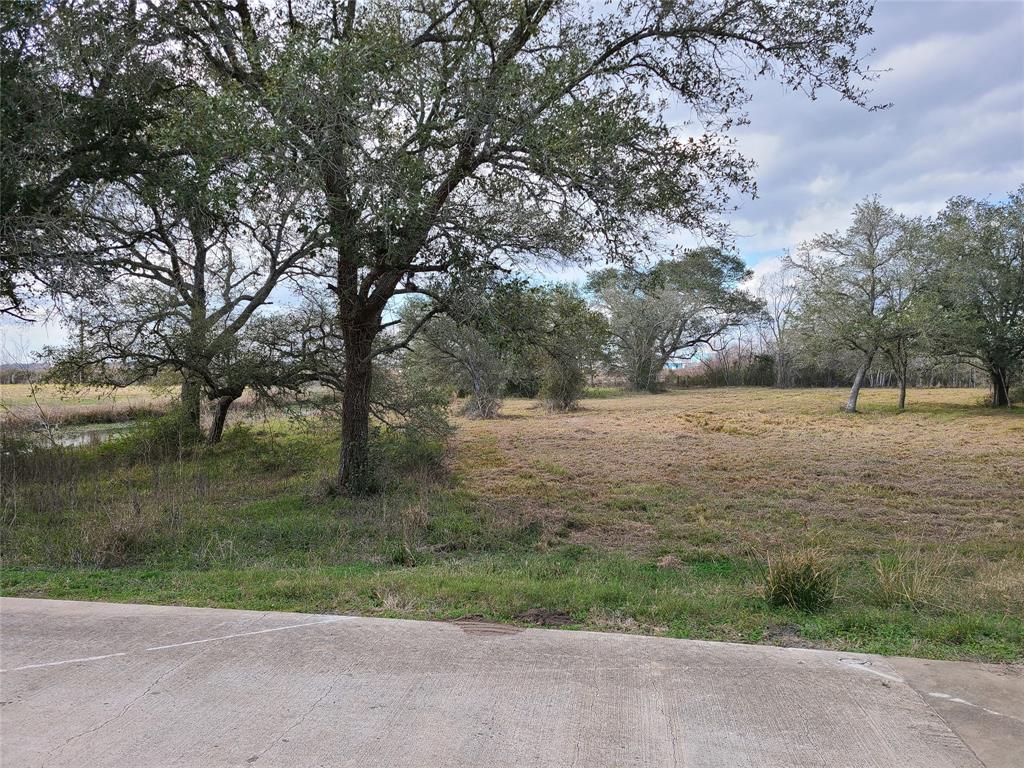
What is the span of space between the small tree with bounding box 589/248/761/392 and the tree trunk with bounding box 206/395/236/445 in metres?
30.0

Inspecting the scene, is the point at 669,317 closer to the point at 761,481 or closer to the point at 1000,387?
the point at 1000,387

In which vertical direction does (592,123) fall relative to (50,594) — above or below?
above

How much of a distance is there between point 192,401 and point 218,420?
49.4 inches

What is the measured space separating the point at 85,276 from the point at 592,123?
6494 mm

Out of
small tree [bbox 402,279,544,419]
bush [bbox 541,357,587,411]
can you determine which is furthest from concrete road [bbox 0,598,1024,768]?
bush [bbox 541,357,587,411]

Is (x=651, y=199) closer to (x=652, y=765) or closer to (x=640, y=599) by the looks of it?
(x=640, y=599)

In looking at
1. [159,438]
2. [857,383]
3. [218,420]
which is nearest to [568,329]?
[218,420]

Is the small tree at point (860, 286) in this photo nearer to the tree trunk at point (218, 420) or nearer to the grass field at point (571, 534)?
the grass field at point (571, 534)

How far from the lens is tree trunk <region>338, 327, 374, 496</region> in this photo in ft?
38.4

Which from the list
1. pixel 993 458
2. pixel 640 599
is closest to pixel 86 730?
pixel 640 599

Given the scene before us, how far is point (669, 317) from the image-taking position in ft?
162

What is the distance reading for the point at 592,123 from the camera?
26.6 ft

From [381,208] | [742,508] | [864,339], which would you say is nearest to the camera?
[381,208]

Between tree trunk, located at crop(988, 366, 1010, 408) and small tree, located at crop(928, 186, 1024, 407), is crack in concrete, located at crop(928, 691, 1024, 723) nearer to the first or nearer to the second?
small tree, located at crop(928, 186, 1024, 407)
